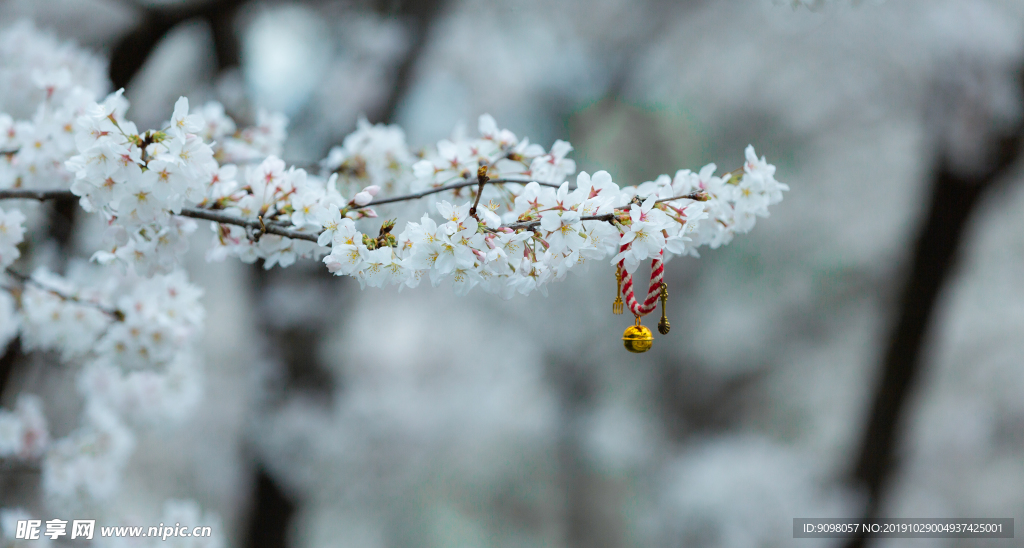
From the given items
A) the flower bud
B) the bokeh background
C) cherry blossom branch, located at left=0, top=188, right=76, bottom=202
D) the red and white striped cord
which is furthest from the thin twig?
the bokeh background

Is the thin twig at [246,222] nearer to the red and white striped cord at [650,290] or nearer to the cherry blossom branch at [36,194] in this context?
the cherry blossom branch at [36,194]

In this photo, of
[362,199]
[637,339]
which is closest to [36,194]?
[362,199]

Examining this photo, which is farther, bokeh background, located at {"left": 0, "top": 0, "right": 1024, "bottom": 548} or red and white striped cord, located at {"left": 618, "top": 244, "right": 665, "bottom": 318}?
bokeh background, located at {"left": 0, "top": 0, "right": 1024, "bottom": 548}

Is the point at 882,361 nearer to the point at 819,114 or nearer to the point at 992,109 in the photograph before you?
the point at 992,109

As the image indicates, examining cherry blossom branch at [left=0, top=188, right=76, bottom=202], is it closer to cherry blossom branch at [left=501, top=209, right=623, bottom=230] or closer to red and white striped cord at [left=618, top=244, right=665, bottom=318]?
cherry blossom branch at [left=501, top=209, right=623, bottom=230]

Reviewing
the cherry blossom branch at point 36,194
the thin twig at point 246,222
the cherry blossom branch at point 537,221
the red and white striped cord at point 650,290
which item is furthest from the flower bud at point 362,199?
the cherry blossom branch at point 36,194

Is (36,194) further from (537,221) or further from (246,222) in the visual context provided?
(537,221)

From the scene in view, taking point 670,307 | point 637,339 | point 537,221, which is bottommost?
point 637,339

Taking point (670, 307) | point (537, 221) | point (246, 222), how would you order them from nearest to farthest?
point (537, 221)
point (246, 222)
point (670, 307)
